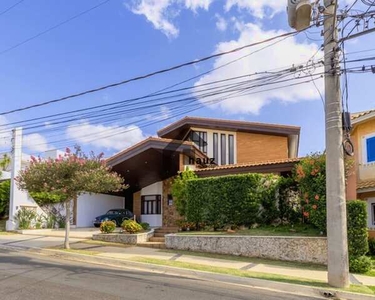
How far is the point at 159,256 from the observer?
1425 centimetres

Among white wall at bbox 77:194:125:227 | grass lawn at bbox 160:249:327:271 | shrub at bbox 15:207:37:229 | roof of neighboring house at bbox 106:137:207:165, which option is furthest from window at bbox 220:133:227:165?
shrub at bbox 15:207:37:229

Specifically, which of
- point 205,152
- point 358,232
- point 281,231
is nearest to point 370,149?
point 281,231

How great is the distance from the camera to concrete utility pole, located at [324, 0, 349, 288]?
31.8 feet

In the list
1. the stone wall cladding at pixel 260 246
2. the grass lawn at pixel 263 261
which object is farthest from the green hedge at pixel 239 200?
the grass lawn at pixel 263 261

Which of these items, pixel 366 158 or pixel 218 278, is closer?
pixel 218 278

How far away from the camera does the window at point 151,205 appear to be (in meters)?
26.7

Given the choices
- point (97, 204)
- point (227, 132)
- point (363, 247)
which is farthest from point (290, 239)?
point (97, 204)

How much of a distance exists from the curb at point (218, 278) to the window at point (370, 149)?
10.2 m

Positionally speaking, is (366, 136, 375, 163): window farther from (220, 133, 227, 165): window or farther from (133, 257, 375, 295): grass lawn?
(220, 133, 227, 165): window

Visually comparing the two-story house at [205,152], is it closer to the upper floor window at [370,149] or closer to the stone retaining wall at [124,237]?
the stone retaining wall at [124,237]

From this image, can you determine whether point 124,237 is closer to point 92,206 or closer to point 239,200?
point 239,200

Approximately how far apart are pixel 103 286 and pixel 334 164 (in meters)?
6.35

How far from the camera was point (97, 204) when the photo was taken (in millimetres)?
28672

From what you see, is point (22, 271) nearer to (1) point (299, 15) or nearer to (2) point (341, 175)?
(2) point (341, 175)
